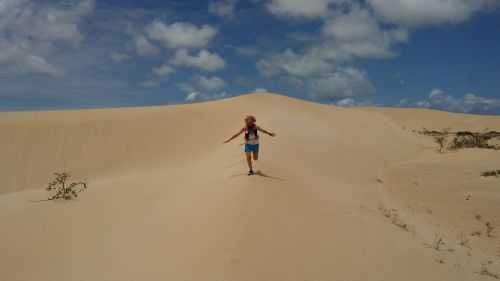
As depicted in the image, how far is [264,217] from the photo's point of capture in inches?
233

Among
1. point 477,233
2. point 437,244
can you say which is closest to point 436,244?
point 437,244

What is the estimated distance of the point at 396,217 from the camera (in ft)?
27.9

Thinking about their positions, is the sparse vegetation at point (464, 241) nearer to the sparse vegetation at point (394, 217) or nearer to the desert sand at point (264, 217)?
the desert sand at point (264, 217)

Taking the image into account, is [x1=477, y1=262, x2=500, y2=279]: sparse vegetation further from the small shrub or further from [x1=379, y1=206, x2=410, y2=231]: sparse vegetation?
[x1=379, y1=206, x2=410, y2=231]: sparse vegetation

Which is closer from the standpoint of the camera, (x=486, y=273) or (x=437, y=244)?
(x=486, y=273)

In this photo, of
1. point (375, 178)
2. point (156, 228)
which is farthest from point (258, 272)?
point (375, 178)

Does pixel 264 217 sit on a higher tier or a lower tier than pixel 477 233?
higher

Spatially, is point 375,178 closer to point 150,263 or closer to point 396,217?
point 396,217

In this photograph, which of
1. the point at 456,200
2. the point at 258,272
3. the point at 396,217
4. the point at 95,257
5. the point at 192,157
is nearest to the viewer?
the point at 258,272

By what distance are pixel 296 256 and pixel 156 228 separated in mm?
2354

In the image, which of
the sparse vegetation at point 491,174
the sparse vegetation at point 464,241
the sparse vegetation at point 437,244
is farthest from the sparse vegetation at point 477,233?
the sparse vegetation at point 491,174

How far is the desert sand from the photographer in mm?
4844

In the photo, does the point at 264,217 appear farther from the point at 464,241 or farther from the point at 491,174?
the point at 491,174

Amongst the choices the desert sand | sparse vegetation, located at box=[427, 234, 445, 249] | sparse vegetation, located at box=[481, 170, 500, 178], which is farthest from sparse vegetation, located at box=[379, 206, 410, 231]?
sparse vegetation, located at box=[481, 170, 500, 178]
